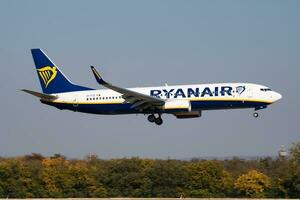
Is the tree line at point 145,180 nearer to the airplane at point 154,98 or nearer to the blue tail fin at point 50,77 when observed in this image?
the airplane at point 154,98

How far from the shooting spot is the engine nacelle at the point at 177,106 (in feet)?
236

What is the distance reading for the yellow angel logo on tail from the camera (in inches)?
3177

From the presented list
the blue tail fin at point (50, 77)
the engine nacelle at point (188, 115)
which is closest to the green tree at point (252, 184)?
the engine nacelle at point (188, 115)

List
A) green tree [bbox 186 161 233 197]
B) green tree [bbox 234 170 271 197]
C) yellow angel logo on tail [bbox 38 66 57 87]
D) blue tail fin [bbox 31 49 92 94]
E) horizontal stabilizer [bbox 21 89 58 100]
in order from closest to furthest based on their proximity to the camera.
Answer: green tree [bbox 234 170 271 197] < green tree [bbox 186 161 233 197] < horizontal stabilizer [bbox 21 89 58 100] < blue tail fin [bbox 31 49 92 94] < yellow angel logo on tail [bbox 38 66 57 87]

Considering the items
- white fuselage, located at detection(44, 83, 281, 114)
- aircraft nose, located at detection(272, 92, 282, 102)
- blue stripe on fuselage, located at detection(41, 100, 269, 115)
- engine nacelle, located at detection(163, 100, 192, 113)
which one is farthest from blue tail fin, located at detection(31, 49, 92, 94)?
aircraft nose, located at detection(272, 92, 282, 102)

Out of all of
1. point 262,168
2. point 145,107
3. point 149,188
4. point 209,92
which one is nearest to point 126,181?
point 149,188

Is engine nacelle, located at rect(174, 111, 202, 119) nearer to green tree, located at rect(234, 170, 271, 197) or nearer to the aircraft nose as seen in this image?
green tree, located at rect(234, 170, 271, 197)

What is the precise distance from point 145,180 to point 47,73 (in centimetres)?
1556

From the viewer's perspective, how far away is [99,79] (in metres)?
68.6

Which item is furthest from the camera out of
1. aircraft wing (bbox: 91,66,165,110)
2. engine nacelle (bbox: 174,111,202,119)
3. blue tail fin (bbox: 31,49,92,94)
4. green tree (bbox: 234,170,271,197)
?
blue tail fin (bbox: 31,49,92,94)

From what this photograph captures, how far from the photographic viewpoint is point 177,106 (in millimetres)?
72125

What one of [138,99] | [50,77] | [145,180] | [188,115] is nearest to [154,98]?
[138,99]

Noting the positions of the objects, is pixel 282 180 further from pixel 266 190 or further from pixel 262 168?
pixel 262 168

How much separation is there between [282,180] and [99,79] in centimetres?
1873
